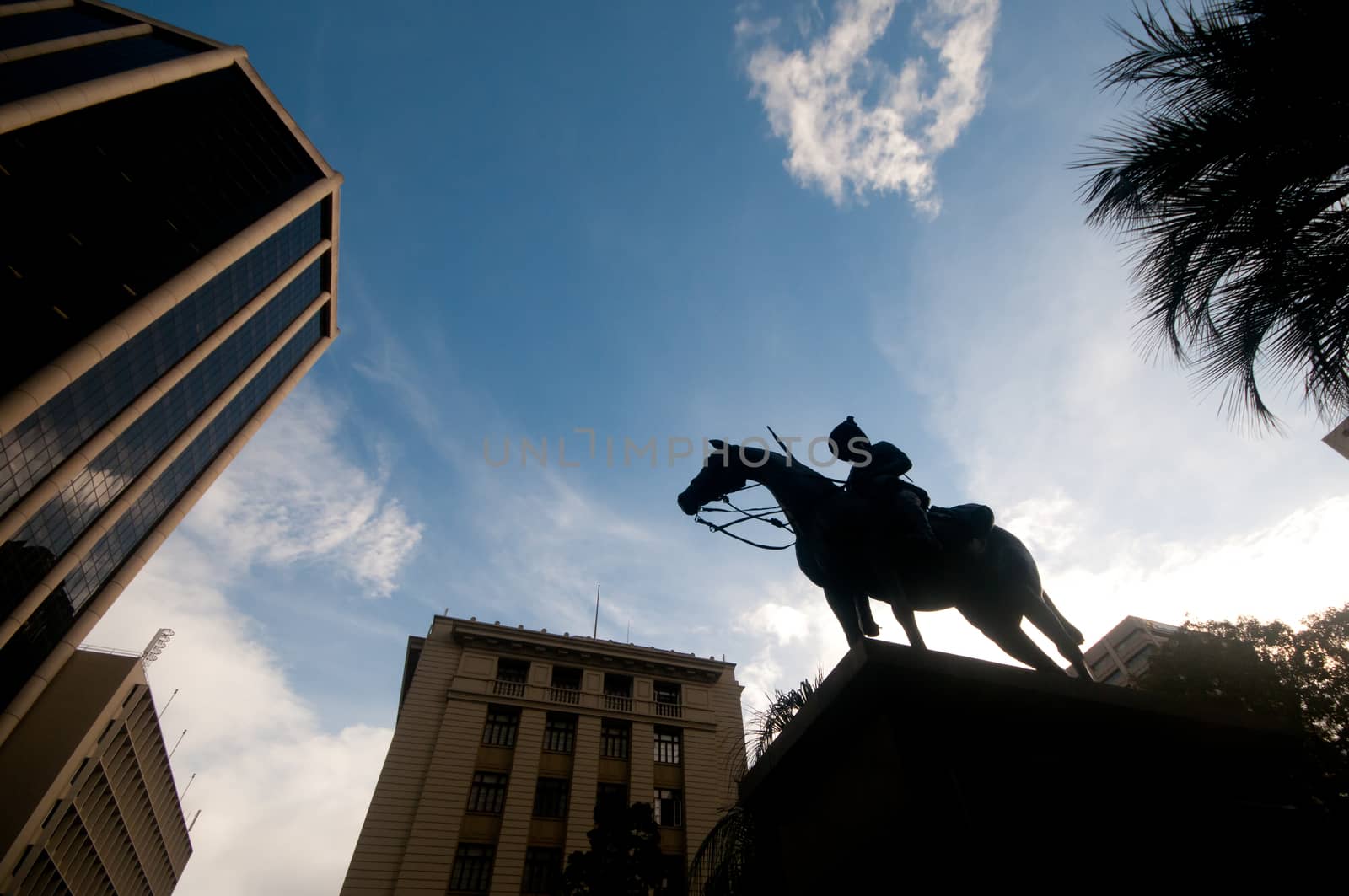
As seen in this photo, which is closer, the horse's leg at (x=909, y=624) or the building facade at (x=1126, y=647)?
the horse's leg at (x=909, y=624)

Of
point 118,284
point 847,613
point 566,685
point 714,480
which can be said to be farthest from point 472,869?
point 118,284

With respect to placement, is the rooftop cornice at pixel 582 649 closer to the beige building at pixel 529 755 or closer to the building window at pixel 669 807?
the beige building at pixel 529 755

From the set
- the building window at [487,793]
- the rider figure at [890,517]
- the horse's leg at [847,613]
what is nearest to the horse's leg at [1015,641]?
the rider figure at [890,517]

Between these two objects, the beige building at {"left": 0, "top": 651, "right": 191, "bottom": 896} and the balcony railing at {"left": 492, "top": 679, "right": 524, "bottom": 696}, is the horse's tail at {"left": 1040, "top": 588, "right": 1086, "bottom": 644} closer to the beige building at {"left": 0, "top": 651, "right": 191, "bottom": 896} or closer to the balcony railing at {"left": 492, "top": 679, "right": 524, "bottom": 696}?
the balcony railing at {"left": 492, "top": 679, "right": 524, "bottom": 696}

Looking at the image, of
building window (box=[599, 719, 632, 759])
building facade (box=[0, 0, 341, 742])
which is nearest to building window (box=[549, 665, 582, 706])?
building window (box=[599, 719, 632, 759])

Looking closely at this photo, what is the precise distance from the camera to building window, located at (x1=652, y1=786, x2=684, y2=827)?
26484 millimetres

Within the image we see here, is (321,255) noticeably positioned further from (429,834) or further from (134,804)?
(429,834)

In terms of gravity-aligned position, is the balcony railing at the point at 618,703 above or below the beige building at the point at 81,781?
below

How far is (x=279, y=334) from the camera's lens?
65375 millimetres

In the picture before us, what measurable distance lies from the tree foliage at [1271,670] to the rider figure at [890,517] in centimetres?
1830

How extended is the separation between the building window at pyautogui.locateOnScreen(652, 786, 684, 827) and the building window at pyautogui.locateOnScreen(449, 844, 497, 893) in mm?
6723

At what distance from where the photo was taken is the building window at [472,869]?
2242 cm

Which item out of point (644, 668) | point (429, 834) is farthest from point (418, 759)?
point (644, 668)

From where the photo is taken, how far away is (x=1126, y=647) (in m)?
60.4
